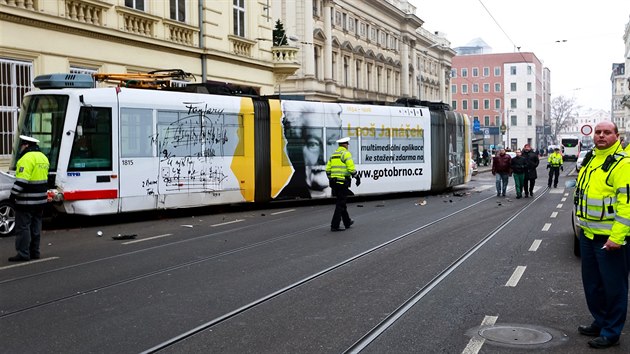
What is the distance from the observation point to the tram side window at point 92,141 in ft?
45.9

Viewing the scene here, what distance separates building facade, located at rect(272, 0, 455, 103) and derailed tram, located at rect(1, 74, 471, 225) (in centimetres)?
1431

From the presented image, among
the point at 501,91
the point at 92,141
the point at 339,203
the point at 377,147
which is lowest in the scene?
the point at 339,203

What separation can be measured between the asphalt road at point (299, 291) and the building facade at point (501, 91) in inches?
4315

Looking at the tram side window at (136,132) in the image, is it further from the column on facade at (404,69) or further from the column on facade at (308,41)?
the column on facade at (404,69)

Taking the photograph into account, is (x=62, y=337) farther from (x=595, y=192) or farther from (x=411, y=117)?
(x=411, y=117)

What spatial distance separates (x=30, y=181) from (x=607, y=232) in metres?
7.94

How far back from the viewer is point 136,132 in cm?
1507

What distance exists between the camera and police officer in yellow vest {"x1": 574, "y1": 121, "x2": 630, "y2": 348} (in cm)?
525

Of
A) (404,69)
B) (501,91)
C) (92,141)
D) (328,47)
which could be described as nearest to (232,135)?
(92,141)

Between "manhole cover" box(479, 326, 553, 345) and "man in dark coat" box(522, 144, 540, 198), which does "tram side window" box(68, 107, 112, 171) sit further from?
"man in dark coat" box(522, 144, 540, 198)

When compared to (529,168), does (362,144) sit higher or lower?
higher

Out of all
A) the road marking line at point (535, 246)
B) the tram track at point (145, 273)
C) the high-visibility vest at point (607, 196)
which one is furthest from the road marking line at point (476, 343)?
the road marking line at point (535, 246)

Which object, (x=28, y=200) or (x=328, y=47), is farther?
(x=328, y=47)

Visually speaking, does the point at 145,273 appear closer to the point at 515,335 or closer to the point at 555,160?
the point at 515,335
